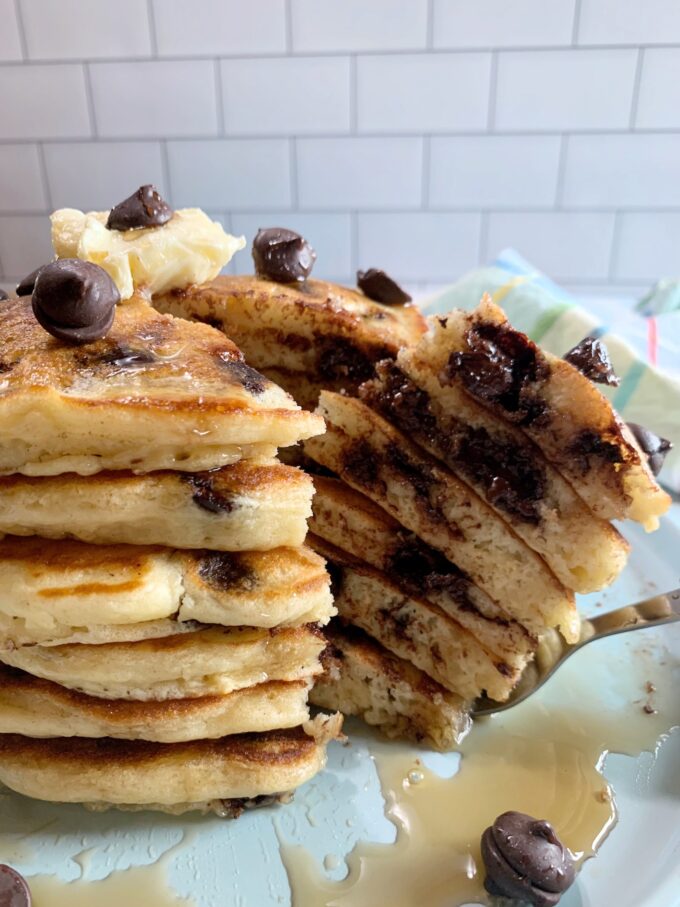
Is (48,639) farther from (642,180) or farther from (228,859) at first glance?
(642,180)

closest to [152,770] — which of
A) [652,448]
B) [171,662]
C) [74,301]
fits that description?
[171,662]

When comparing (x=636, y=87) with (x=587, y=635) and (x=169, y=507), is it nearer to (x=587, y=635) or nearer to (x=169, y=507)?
(x=587, y=635)

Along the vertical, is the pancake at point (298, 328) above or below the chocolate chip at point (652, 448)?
above

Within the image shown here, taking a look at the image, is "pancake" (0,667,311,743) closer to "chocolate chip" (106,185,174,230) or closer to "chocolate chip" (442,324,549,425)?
"chocolate chip" (442,324,549,425)

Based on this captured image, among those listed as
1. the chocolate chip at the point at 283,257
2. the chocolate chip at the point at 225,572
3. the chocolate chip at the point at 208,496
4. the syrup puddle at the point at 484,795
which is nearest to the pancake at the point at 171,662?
the chocolate chip at the point at 225,572

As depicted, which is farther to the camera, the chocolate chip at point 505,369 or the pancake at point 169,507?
the chocolate chip at point 505,369

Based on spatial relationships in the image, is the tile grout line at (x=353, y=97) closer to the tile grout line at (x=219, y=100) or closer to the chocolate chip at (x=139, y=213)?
the tile grout line at (x=219, y=100)
